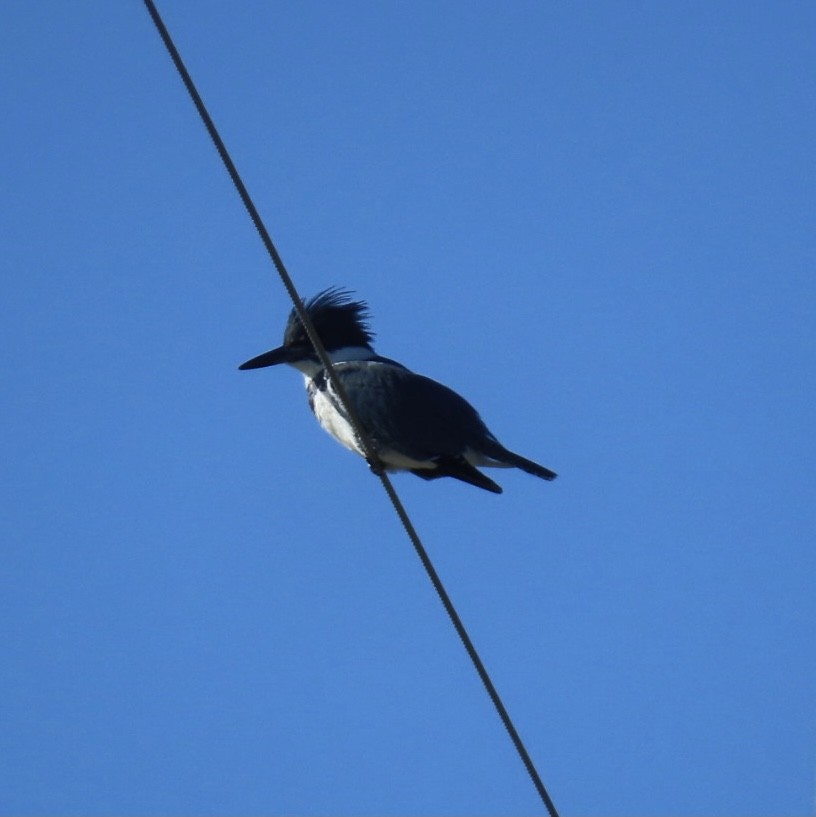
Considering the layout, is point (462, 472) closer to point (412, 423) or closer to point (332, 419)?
point (412, 423)

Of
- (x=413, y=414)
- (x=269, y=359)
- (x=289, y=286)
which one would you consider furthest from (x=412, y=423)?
(x=289, y=286)

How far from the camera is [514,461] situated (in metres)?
5.48

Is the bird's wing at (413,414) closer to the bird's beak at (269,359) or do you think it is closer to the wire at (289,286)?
the bird's beak at (269,359)

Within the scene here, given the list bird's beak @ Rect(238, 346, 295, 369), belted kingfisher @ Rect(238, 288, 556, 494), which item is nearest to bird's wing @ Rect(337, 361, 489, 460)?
belted kingfisher @ Rect(238, 288, 556, 494)

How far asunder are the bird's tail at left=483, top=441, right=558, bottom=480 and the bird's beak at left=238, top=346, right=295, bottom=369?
48.0 inches

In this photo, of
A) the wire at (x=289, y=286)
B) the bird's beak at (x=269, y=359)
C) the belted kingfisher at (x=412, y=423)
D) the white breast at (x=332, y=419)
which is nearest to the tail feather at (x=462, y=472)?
the belted kingfisher at (x=412, y=423)

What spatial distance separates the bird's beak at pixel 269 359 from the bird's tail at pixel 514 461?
1.22m

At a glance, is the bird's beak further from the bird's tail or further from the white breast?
the bird's tail

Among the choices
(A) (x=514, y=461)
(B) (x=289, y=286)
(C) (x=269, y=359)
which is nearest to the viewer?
(B) (x=289, y=286)

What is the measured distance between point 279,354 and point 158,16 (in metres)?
3.17

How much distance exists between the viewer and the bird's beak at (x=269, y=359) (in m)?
6.37

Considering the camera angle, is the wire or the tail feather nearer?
the wire

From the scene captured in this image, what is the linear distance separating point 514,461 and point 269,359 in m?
1.41

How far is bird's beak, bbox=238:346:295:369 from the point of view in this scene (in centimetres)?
637
